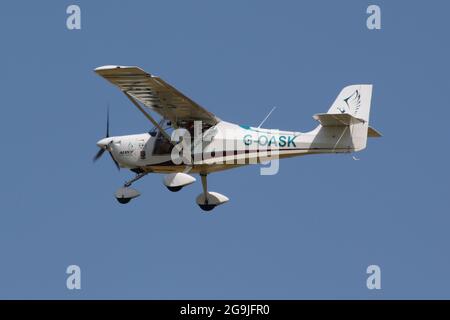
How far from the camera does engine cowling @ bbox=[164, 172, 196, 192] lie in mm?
30109

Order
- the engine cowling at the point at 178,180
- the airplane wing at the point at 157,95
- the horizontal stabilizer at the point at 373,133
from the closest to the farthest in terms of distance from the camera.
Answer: the airplane wing at the point at 157,95 → the engine cowling at the point at 178,180 → the horizontal stabilizer at the point at 373,133

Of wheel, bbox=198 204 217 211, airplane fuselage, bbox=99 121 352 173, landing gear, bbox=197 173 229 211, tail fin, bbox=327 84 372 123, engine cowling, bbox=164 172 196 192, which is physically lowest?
wheel, bbox=198 204 217 211

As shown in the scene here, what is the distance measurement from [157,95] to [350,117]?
399 centimetres

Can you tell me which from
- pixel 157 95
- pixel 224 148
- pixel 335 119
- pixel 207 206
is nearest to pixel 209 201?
pixel 207 206

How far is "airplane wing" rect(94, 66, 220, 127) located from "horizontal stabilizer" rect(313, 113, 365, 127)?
249 cm

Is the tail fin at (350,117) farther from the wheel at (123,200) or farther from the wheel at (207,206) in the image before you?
the wheel at (123,200)

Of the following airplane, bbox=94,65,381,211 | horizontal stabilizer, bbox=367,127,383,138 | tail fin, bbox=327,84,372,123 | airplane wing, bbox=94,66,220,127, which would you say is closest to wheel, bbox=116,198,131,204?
airplane, bbox=94,65,381,211

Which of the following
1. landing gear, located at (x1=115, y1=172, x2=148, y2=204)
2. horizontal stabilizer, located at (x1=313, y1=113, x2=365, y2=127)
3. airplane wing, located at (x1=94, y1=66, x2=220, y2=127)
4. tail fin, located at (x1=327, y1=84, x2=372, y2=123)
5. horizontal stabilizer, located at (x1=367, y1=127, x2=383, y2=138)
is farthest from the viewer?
landing gear, located at (x1=115, y1=172, x2=148, y2=204)

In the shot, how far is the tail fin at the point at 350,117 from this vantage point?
29188 millimetres

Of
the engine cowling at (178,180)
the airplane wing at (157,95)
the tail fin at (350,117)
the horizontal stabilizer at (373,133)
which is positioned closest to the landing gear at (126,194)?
the engine cowling at (178,180)

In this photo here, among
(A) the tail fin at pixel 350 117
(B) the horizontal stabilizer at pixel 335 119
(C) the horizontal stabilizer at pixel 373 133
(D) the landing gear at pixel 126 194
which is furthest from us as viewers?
(D) the landing gear at pixel 126 194

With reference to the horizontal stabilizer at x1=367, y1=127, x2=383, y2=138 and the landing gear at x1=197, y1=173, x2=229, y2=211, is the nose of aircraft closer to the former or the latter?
the landing gear at x1=197, y1=173, x2=229, y2=211

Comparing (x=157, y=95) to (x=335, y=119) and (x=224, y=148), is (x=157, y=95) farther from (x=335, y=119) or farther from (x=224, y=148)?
(x=335, y=119)

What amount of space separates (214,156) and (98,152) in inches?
115
